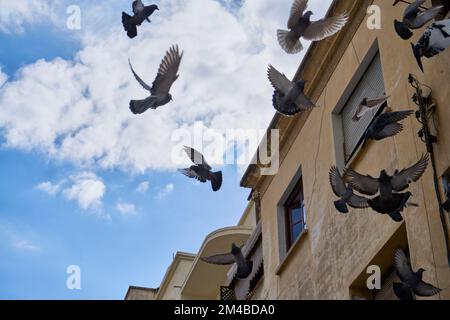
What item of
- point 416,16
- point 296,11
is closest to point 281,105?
point 296,11

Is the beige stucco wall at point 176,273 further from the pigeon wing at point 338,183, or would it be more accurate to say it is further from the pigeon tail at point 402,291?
the pigeon tail at point 402,291

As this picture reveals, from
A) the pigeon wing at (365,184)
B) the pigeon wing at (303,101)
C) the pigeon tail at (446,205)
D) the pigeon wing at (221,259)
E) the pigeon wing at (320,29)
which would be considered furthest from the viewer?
the pigeon wing at (221,259)

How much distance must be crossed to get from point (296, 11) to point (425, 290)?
11.1 ft

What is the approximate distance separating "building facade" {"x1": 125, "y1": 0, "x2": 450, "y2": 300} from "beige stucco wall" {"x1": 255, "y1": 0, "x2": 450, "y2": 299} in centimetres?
1

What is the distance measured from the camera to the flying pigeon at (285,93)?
10.8 meters

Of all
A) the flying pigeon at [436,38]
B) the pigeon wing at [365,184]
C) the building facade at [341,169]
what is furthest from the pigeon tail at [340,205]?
the flying pigeon at [436,38]

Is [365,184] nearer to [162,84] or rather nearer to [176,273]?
[162,84]

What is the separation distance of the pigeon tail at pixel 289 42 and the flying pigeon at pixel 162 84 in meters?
1.09

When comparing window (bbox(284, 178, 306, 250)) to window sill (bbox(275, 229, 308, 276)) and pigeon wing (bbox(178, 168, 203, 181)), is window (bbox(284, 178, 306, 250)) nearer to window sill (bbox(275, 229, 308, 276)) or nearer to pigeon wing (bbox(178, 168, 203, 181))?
window sill (bbox(275, 229, 308, 276))

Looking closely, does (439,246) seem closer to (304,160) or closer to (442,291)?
(442,291)

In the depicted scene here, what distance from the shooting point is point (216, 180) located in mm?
10742

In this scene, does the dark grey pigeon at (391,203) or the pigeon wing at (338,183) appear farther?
the pigeon wing at (338,183)

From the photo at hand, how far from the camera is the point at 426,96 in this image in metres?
10.2
